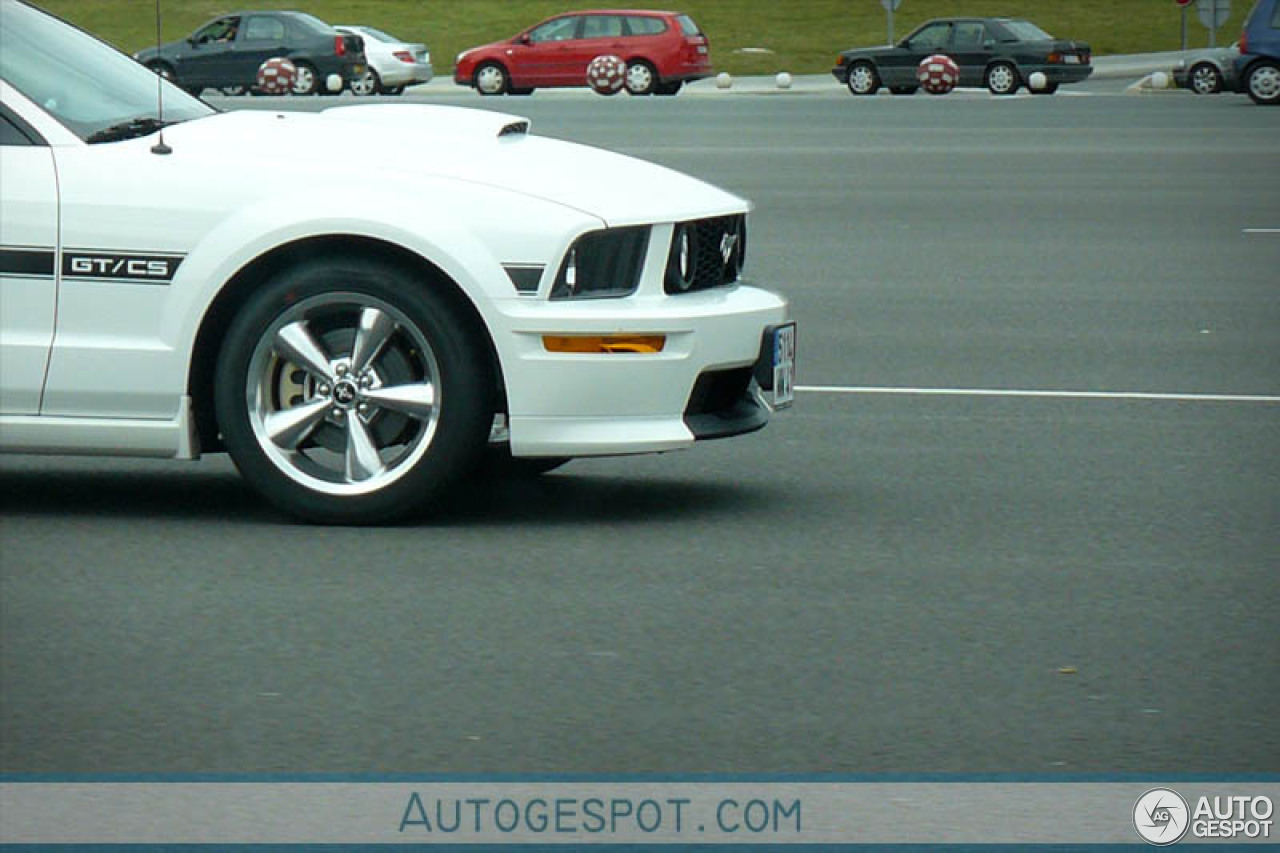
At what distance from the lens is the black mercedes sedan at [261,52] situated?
4188cm

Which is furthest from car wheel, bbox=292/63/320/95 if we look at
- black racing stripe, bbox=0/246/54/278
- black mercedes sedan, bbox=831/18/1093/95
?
black racing stripe, bbox=0/246/54/278

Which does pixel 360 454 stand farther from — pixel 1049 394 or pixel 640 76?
pixel 640 76

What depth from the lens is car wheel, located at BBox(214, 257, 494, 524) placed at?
6.61m

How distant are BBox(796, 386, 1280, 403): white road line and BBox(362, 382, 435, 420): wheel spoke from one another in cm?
313

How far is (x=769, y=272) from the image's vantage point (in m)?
14.1

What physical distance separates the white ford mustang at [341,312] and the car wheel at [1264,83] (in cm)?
2661

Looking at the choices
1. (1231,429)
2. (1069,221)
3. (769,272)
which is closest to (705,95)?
(1069,221)

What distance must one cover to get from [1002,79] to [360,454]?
3532 centimetres

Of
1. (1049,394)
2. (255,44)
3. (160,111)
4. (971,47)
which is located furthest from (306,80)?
(160,111)

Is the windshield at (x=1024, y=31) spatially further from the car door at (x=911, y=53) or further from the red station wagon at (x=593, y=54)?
the red station wagon at (x=593, y=54)

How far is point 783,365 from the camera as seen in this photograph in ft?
22.8

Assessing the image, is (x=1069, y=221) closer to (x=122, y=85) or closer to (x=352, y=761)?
(x=122, y=85)

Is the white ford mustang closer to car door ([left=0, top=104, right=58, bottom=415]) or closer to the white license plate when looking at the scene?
car door ([left=0, top=104, right=58, bottom=415])

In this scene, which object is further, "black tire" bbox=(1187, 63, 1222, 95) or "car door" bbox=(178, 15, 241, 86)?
"car door" bbox=(178, 15, 241, 86)
